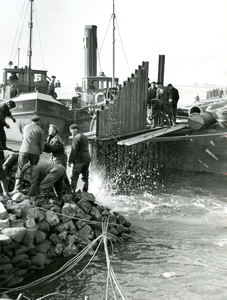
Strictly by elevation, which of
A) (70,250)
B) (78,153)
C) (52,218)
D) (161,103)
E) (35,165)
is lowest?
(70,250)

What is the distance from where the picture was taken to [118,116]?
1198cm

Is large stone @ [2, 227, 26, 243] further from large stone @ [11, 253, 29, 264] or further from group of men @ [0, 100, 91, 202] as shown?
group of men @ [0, 100, 91, 202]

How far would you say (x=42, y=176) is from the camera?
7.56 metres

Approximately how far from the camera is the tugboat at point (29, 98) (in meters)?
18.6

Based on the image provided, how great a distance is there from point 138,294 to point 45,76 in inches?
716

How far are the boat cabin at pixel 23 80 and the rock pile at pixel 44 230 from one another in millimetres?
14434

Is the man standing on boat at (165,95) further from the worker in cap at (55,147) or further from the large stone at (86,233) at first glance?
the large stone at (86,233)

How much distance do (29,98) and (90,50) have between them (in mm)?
12053

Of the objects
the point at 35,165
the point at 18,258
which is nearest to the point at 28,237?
the point at 18,258

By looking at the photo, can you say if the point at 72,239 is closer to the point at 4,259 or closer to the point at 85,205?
the point at 85,205

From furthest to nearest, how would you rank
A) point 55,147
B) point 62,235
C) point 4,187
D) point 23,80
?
point 23,80 < point 55,147 < point 4,187 < point 62,235

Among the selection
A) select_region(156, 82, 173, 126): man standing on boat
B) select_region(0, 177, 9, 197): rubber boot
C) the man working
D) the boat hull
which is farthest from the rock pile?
the boat hull

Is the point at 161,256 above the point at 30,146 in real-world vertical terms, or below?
below

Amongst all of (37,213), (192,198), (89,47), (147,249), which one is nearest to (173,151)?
(192,198)
